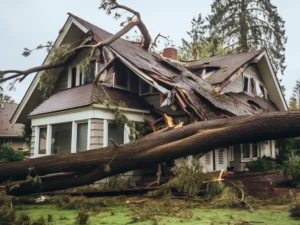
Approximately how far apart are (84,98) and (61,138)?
1822 millimetres

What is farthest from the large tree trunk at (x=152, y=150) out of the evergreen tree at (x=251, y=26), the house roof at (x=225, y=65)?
the evergreen tree at (x=251, y=26)

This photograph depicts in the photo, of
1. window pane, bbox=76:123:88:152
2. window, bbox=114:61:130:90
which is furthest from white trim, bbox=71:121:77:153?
window, bbox=114:61:130:90

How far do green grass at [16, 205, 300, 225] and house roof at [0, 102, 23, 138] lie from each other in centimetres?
2193

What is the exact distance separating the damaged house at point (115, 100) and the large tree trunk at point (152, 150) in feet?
10.6

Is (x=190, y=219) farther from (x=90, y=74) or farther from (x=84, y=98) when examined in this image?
(x=90, y=74)

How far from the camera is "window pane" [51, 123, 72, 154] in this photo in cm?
1116

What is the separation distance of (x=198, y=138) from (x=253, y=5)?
952 inches

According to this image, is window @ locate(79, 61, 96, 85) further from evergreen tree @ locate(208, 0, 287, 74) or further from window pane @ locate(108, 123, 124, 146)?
evergreen tree @ locate(208, 0, 287, 74)

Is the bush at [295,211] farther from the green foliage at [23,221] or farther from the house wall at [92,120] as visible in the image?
the house wall at [92,120]

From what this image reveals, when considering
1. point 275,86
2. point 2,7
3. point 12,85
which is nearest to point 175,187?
point 12,85

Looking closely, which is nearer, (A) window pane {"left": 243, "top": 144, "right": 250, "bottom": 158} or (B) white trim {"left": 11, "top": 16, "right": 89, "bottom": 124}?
(B) white trim {"left": 11, "top": 16, "right": 89, "bottom": 124}

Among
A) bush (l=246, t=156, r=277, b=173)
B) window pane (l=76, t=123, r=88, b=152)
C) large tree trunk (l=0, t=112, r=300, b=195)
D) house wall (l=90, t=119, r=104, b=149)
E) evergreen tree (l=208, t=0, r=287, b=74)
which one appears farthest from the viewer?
evergreen tree (l=208, t=0, r=287, b=74)

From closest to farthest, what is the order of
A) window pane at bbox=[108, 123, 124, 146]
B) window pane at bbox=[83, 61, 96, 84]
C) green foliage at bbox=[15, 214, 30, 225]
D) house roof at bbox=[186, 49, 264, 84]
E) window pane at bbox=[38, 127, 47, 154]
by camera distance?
green foliage at bbox=[15, 214, 30, 225]
window pane at bbox=[108, 123, 124, 146]
window pane at bbox=[38, 127, 47, 154]
window pane at bbox=[83, 61, 96, 84]
house roof at bbox=[186, 49, 264, 84]

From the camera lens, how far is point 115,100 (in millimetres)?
11195
